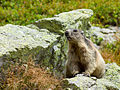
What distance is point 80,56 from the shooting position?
21.6ft

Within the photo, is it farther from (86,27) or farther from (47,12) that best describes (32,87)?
(47,12)

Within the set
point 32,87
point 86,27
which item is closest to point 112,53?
point 86,27

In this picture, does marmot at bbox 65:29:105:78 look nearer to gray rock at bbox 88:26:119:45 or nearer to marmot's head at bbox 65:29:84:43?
marmot's head at bbox 65:29:84:43

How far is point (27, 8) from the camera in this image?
1426cm

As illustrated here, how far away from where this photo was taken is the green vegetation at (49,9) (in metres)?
13.0

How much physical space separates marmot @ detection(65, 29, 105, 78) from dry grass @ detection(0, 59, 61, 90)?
1.25m

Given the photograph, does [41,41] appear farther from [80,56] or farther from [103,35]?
[103,35]

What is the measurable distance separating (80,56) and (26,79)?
6.30 feet

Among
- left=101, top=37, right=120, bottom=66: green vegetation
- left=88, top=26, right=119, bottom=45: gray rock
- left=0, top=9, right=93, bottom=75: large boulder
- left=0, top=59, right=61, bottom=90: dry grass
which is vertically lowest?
left=101, top=37, right=120, bottom=66: green vegetation

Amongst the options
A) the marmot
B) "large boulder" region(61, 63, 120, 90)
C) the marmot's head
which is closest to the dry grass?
"large boulder" region(61, 63, 120, 90)

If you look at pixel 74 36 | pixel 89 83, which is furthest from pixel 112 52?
pixel 89 83

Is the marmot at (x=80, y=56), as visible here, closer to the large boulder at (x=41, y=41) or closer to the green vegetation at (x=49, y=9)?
the large boulder at (x=41, y=41)

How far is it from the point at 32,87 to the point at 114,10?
11525 mm

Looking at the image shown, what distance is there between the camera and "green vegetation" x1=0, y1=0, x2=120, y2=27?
1297 centimetres
